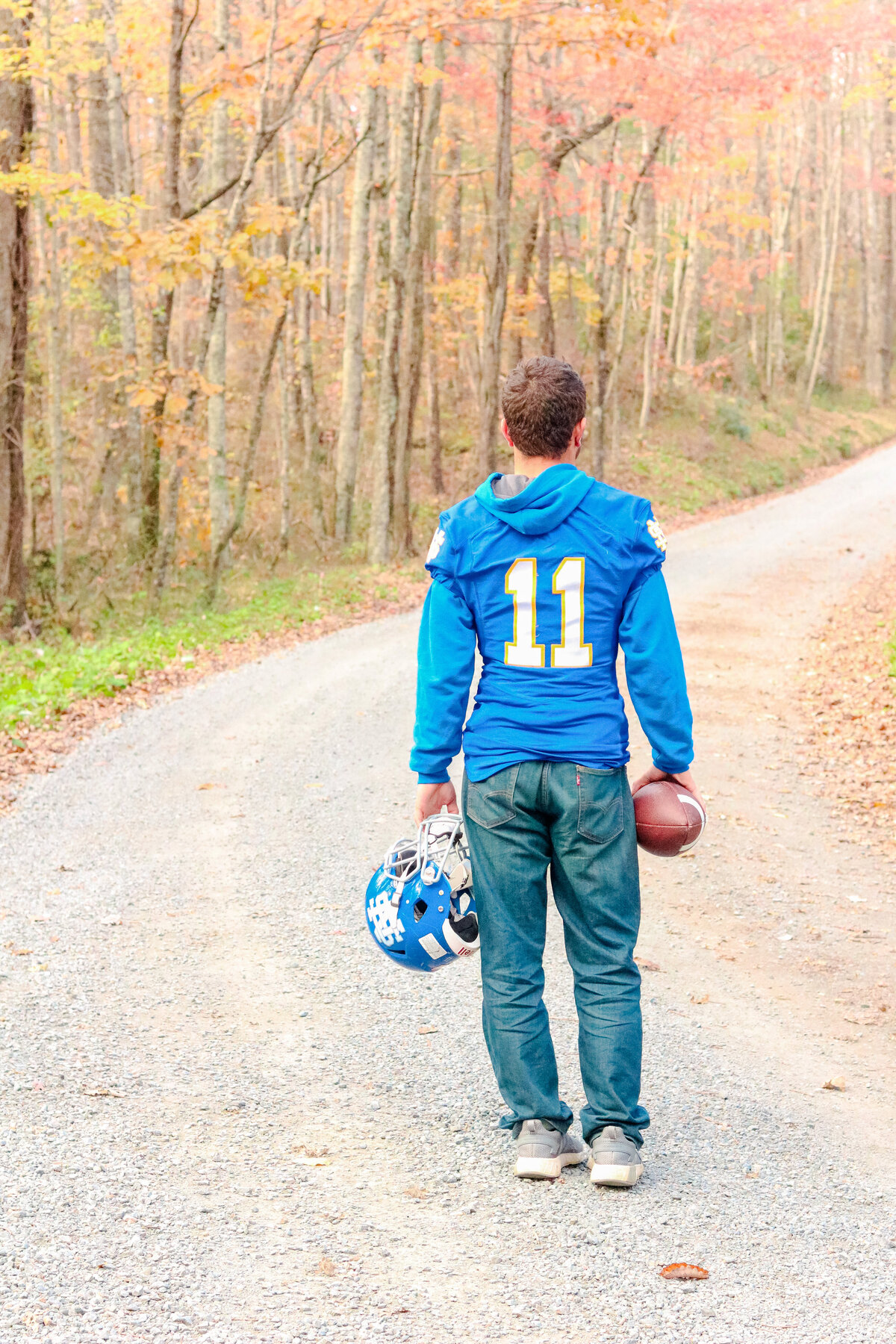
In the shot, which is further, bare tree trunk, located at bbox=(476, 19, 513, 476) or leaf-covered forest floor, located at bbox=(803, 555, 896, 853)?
bare tree trunk, located at bbox=(476, 19, 513, 476)

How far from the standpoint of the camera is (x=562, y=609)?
3393mm

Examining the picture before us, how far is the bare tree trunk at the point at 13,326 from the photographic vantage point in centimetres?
1306

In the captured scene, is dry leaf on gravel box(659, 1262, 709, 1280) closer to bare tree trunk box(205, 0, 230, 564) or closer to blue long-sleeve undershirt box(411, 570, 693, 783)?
blue long-sleeve undershirt box(411, 570, 693, 783)

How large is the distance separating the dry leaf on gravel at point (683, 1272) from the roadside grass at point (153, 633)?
802 centimetres

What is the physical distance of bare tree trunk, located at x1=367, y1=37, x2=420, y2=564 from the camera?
19266mm

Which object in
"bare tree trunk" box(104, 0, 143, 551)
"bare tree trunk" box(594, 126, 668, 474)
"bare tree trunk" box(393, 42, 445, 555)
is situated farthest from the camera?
"bare tree trunk" box(594, 126, 668, 474)

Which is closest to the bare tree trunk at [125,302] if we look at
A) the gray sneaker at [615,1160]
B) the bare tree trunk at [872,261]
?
the gray sneaker at [615,1160]

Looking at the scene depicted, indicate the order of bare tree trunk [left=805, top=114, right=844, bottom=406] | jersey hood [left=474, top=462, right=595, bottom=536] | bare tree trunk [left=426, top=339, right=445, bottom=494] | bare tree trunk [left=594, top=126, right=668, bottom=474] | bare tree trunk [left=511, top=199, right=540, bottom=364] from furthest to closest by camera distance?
bare tree trunk [left=805, top=114, right=844, bottom=406]
bare tree trunk [left=426, top=339, right=445, bottom=494]
bare tree trunk [left=511, top=199, right=540, bottom=364]
bare tree trunk [left=594, top=126, right=668, bottom=474]
jersey hood [left=474, top=462, right=595, bottom=536]

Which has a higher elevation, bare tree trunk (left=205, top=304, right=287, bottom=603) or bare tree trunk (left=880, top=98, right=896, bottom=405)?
bare tree trunk (left=880, top=98, right=896, bottom=405)

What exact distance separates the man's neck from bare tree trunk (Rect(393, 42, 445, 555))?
16936 millimetres

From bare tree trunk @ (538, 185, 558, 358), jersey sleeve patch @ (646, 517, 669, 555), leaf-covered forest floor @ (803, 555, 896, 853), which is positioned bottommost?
leaf-covered forest floor @ (803, 555, 896, 853)

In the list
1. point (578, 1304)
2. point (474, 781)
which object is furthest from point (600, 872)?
point (578, 1304)

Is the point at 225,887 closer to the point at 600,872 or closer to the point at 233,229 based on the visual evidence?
the point at 600,872

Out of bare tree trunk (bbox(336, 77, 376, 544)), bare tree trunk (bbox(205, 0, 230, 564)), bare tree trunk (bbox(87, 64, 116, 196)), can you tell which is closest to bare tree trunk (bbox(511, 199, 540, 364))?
bare tree trunk (bbox(336, 77, 376, 544))
